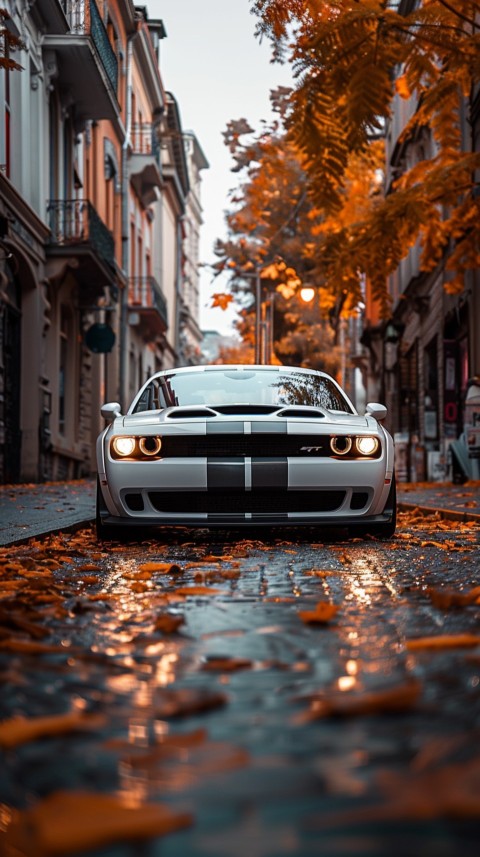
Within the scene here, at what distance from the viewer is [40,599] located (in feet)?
15.0

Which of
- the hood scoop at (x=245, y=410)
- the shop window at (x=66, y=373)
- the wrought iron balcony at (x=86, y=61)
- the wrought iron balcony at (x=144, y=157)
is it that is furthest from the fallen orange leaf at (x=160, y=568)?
the wrought iron balcony at (x=144, y=157)

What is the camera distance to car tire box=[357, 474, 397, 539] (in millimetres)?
8109

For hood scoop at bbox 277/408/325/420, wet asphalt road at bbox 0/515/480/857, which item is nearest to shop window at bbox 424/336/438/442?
hood scoop at bbox 277/408/325/420

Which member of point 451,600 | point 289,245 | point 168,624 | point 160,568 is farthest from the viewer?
point 289,245

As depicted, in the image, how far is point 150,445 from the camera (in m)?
7.81

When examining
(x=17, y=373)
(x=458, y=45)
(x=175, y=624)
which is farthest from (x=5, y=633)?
(x=17, y=373)

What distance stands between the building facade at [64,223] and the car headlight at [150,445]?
6.35m

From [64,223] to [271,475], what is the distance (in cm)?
1582

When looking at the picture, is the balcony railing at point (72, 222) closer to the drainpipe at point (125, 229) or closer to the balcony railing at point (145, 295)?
the drainpipe at point (125, 229)

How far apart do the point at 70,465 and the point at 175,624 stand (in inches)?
834

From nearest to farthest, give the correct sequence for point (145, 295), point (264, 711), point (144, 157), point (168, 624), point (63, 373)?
point (264, 711) → point (168, 624) → point (63, 373) → point (144, 157) → point (145, 295)

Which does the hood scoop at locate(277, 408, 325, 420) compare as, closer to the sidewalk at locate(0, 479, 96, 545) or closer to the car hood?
the car hood

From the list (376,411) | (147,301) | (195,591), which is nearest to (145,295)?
(147,301)

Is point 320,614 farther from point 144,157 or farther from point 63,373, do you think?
point 144,157
